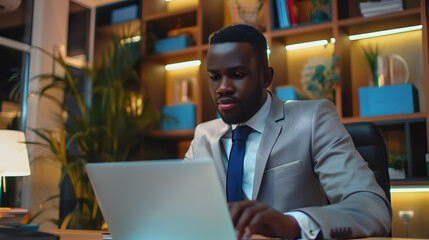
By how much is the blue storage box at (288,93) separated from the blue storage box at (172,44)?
1.00 metres

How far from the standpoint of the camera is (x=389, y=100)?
3.01 m

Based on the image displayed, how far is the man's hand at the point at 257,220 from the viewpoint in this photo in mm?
821

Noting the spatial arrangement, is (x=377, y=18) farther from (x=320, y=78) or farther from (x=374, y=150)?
(x=374, y=150)

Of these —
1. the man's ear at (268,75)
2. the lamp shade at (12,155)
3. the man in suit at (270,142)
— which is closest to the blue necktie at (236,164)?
the man in suit at (270,142)

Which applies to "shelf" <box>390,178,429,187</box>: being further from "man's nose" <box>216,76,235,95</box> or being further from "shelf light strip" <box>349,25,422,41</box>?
"man's nose" <box>216,76,235,95</box>

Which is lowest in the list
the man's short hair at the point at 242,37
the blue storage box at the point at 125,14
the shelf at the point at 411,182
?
the shelf at the point at 411,182

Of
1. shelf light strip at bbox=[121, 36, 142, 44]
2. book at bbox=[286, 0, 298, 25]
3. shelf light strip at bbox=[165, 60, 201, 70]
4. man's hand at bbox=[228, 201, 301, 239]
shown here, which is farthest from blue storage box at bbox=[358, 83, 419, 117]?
man's hand at bbox=[228, 201, 301, 239]

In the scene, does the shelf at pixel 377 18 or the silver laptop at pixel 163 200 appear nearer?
the silver laptop at pixel 163 200

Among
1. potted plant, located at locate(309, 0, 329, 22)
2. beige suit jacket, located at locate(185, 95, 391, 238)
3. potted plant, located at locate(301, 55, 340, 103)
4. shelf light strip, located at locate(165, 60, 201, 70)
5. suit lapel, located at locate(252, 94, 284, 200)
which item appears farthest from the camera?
shelf light strip, located at locate(165, 60, 201, 70)

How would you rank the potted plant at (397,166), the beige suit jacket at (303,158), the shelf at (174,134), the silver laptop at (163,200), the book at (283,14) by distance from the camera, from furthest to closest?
the shelf at (174,134) → the book at (283,14) → the potted plant at (397,166) → the beige suit jacket at (303,158) → the silver laptop at (163,200)

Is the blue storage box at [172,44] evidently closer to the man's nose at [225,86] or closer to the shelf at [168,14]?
the shelf at [168,14]

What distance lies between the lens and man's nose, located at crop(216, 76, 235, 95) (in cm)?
131

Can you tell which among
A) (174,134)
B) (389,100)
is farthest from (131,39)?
(389,100)

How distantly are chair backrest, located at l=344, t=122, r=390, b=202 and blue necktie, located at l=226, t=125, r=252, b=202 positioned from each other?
497 mm
